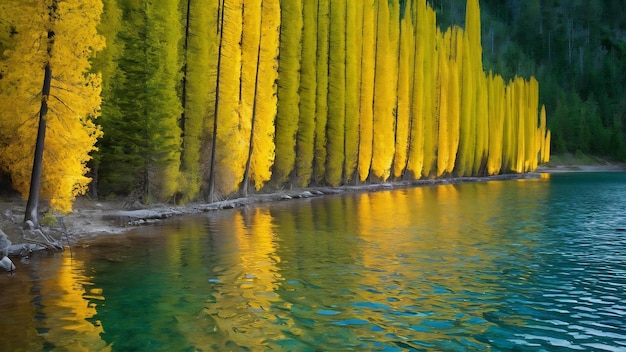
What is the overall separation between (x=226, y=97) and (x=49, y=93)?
47.0 ft

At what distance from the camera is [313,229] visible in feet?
74.2

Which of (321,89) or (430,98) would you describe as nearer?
(321,89)

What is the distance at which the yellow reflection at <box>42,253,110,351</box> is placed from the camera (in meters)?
8.96

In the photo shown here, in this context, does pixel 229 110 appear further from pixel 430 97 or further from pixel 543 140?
pixel 543 140

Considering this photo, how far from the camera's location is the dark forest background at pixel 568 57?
363 feet

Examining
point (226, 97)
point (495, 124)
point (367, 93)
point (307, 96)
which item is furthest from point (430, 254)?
point (495, 124)

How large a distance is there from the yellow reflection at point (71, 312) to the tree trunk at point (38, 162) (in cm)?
425

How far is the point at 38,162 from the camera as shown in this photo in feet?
57.8

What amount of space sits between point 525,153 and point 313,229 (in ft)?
246

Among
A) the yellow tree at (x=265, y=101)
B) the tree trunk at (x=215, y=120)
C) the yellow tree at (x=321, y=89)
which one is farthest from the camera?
the yellow tree at (x=321, y=89)

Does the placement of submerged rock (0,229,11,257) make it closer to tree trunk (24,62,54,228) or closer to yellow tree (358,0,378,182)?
tree trunk (24,62,54,228)

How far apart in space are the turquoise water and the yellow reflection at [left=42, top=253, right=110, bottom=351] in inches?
1.4

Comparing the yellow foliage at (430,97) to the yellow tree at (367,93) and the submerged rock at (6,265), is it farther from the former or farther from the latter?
the submerged rock at (6,265)

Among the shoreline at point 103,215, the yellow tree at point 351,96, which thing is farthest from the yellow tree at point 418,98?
the shoreline at point 103,215
